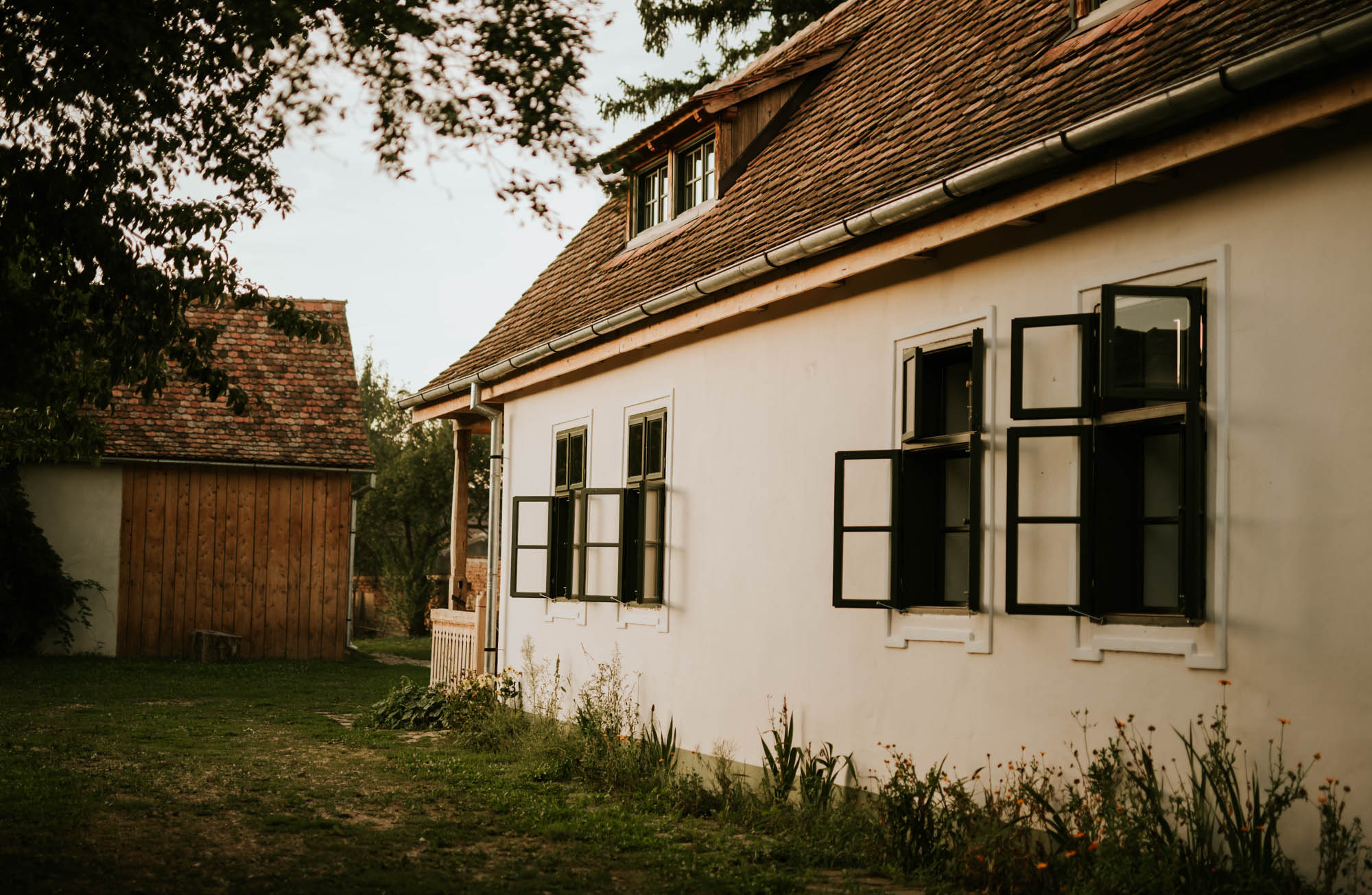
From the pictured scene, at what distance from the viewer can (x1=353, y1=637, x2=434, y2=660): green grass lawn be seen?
1027 inches

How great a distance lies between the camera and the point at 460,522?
1534 cm

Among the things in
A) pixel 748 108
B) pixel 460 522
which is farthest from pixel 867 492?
pixel 460 522

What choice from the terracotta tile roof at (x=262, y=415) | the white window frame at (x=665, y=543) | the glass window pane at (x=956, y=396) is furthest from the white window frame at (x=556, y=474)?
the terracotta tile roof at (x=262, y=415)

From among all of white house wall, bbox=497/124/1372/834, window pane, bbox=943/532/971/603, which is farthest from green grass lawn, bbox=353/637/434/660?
window pane, bbox=943/532/971/603

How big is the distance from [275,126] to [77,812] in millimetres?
4370

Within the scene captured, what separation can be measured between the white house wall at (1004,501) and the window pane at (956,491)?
1.31ft

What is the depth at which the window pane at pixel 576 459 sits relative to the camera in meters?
12.0

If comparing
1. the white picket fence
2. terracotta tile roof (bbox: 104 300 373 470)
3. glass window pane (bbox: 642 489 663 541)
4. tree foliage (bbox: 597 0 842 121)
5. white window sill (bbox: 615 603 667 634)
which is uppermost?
tree foliage (bbox: 597 0 842 121)

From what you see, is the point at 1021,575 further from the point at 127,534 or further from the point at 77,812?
the point at 127,534

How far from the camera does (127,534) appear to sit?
21984 mm

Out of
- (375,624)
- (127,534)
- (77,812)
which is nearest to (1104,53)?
(77,812)

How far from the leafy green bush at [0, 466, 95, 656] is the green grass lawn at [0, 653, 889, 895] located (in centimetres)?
783

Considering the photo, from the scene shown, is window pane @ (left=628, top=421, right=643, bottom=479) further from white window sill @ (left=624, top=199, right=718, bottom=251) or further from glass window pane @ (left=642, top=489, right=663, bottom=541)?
white window sill @ (left=624, top=199, right=718, bottom=251)

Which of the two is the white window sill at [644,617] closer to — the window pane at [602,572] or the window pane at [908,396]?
the window pane at [602,572]
